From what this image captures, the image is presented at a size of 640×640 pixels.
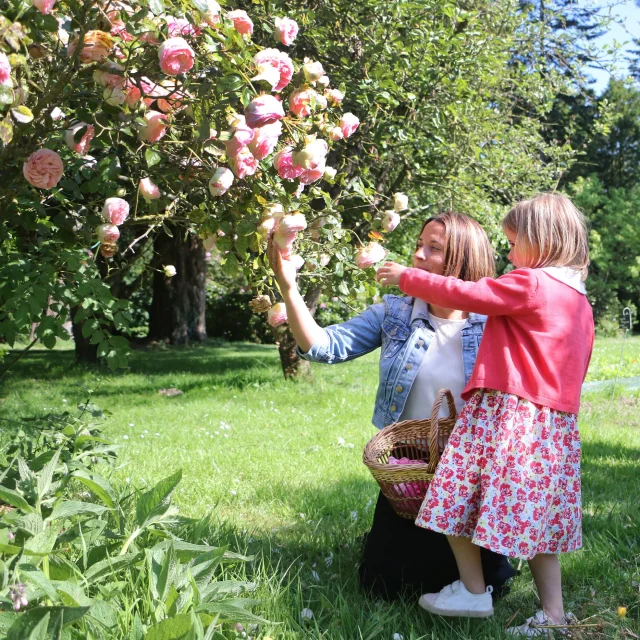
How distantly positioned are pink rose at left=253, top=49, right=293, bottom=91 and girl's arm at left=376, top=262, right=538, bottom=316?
68cm

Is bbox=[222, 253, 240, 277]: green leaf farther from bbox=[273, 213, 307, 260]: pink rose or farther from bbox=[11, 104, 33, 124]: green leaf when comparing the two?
bbox=[11, 104, 33, 124]: green leaf

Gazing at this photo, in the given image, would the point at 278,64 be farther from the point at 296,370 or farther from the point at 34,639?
the point at 296,370

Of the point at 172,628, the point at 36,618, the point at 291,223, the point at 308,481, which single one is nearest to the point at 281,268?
the point at 291,223

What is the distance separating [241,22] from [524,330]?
1192mm

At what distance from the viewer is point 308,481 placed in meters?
3.91

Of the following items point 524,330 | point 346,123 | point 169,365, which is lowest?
point 169,365

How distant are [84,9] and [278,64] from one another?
495 mm

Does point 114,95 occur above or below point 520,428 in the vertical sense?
above

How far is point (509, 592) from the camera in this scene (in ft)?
8.44

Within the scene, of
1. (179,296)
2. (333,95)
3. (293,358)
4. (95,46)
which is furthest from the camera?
(179,296)

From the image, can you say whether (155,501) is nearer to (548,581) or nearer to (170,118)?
(170,118)

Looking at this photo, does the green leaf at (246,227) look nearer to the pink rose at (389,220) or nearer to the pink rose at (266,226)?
the pink rose at (266,226)

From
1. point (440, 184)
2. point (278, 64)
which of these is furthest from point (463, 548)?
point (440, 184)

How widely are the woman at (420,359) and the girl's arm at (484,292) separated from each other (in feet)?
1.02
